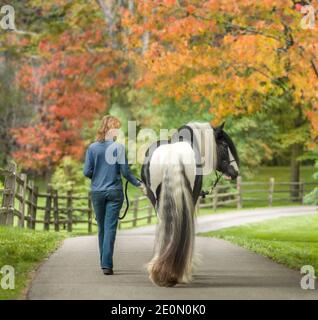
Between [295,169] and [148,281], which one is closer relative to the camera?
[148,281]

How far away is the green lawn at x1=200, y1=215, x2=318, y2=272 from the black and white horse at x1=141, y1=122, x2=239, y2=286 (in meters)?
3.39

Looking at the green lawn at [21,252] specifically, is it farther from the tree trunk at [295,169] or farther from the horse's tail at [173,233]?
the tree trunk at [295,169]

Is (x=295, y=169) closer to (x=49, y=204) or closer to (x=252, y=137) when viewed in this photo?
(x=252, y=137)

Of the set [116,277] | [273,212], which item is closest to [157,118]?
[273,212]

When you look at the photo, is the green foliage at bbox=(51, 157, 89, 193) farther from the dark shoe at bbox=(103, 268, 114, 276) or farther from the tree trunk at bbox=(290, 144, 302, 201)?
the dark shoe at bbox=(103, 268, 114, 276)

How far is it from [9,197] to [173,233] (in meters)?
10.4

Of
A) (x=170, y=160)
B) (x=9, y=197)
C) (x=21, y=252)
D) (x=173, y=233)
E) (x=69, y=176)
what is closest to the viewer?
(x=173, y=233)

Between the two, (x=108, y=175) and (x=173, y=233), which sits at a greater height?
(x=108, y=175)

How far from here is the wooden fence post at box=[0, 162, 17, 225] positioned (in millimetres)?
20109

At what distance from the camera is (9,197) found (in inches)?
797

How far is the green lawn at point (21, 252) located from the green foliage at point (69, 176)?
15852mm

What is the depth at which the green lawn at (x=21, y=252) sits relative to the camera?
10.7m

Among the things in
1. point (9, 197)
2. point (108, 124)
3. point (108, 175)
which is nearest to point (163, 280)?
point (108, 175)

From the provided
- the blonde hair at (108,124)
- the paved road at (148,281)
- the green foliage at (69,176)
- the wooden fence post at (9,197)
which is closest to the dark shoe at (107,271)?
the paved road at (148,281)
